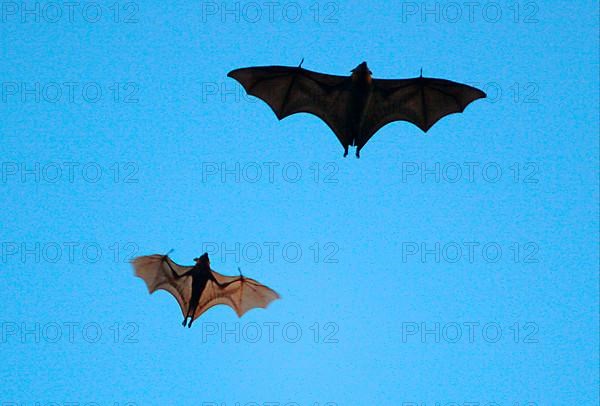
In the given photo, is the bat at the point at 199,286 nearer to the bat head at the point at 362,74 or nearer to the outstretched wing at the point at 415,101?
the outstretched wing at the point at 415,101

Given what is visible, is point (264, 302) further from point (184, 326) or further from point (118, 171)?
point (118, 171)

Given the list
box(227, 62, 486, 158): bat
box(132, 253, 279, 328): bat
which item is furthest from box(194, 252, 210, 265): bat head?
box(227, 62, 486, 158): bat

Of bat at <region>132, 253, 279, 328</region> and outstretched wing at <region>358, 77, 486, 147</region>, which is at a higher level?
outstretched wing at <region>358, 77, 486, 147</region>

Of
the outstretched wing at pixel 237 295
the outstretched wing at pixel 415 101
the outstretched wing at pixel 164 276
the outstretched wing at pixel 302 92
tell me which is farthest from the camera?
the outstretched wing at pixel 237 295

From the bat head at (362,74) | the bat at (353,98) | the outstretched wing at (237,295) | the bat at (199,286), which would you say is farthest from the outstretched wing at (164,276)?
the bat head at (362,74)

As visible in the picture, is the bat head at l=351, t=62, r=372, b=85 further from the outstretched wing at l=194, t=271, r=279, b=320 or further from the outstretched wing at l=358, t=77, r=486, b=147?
the outstretched wing at l=194, t=271, r=279, b=320

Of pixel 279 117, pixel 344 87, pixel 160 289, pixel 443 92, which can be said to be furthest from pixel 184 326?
pixel 443 92

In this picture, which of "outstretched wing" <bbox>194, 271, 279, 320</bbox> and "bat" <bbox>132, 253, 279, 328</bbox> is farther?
"outstretched wing" <bbox>194, 271, 279, 320</bbox>
